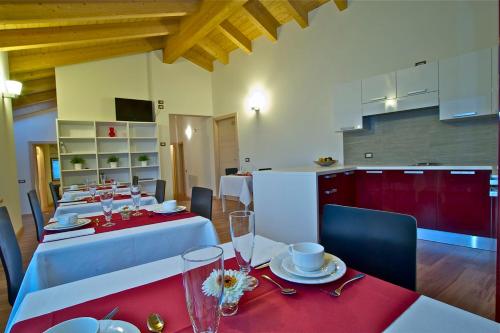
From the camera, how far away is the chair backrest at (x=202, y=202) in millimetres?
2104

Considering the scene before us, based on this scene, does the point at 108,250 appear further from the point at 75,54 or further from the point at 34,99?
the point at 34,99

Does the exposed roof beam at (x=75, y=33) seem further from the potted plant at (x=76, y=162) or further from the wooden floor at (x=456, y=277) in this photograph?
the wooden floor at (x=456, y=277)

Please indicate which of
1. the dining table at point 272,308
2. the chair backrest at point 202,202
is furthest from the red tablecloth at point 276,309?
the chair backrest at point 202,202

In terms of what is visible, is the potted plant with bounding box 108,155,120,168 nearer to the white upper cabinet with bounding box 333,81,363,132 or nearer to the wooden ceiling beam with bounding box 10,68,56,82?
the wooden ceiling beam with bounding box 10,68,56,82

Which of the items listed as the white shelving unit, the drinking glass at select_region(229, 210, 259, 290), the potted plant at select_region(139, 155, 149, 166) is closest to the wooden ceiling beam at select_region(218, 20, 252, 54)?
the white shelving unit

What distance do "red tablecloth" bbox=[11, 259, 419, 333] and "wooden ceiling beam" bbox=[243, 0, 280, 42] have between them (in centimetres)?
491

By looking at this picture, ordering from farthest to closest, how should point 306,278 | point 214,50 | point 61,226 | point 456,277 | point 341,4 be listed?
point 214,50
point 341,4
point 456,277
point 61,226
point 306,278

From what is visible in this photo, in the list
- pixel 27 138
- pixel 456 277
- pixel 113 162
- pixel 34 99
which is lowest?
pixel 456 277

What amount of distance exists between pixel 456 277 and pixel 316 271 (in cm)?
222

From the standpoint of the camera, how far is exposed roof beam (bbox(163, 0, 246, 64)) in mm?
4117

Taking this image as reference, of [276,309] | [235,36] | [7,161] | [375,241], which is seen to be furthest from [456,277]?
[7,161]

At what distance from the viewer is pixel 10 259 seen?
1.33m

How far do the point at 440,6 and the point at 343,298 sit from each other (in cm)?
402

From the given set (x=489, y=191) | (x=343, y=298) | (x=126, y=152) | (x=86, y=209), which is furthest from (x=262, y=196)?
(x=126, y=152)
